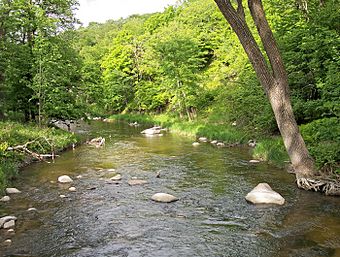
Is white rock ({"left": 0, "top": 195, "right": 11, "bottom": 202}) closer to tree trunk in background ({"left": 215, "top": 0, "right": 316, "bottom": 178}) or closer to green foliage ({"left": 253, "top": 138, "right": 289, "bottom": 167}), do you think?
tree trunk in background ({"left": 215, "top": 0, "right": 316, "bottom": 178})

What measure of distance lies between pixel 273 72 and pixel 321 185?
3.58 meters

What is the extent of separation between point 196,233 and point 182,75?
23.7 m

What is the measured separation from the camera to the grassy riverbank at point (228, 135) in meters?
14.2

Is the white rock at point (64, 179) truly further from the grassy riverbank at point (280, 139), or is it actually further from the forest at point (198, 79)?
the grassy riverbank at point (280, 139)

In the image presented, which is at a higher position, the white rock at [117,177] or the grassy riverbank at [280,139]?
the grassy riverbank at [280,139]

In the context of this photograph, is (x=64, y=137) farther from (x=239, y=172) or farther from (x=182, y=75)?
(x=182, y=75)

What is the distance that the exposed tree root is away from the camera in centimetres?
971

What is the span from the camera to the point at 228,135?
20.5 metres

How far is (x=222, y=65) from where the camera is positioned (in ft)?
112

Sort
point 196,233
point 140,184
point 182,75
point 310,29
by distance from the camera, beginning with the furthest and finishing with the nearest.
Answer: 1. point 182,75
2. point 310,29
3. point 140,184
4. point 196,233

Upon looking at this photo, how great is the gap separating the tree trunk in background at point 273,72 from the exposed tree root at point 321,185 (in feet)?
0.69

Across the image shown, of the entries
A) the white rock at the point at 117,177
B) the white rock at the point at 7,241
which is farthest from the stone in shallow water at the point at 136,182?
the white rock at the point at 7,241

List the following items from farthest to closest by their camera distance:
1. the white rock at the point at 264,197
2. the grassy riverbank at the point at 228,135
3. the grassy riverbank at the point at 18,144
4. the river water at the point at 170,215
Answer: the grassy riverbank at the point at 228,135
the grassy riverbank at the point at 18,144
the white rock at the point at 264,197
the river water at the point at 170,215

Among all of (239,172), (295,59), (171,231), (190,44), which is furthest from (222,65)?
(171,231)
